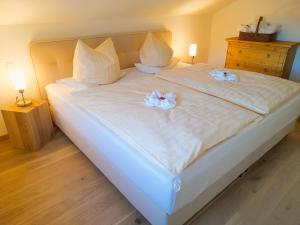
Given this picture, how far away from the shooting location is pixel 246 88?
6.53 feet

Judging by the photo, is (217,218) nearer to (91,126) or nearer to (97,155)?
(97,155)

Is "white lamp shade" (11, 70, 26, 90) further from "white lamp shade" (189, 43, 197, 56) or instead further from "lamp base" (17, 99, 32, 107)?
"white lamp shade" (189, 43, 197, 56)

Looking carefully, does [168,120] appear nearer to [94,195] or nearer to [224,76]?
[94,195]

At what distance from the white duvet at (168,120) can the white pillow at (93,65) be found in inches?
9.1

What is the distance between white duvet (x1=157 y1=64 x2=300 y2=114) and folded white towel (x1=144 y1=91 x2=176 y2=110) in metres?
0.45

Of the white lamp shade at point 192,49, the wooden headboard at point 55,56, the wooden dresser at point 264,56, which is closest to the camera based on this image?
the wooden headboard at point 55,56

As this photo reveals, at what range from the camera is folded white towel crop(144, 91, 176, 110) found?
1.67 m

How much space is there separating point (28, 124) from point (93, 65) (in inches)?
32.9

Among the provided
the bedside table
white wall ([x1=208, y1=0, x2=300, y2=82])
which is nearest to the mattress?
the bedside table

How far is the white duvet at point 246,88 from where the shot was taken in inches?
68.4

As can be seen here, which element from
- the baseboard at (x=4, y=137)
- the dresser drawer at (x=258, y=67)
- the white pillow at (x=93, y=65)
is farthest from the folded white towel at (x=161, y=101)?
the dresser drawer at (x=258, y=67)

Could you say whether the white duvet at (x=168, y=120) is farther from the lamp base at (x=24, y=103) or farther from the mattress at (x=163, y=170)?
the lamp base at (x=24, y=103)

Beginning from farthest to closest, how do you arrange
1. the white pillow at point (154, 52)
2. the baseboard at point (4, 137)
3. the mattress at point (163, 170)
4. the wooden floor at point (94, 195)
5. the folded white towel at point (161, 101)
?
1. the white pillow at point (154, 52)
2. the baseboard at point (4, 137)
3. the folded white towel at point (161, 101)
4. the wooden floor at point (94, 195)
5. the mattress at point (163, 170)

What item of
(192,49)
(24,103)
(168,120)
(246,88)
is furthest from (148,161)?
(192,49)
